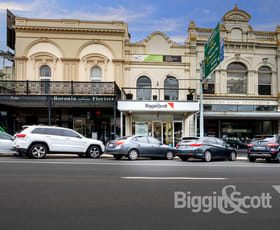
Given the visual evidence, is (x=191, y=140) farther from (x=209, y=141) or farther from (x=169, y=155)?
(x=169, y=155)

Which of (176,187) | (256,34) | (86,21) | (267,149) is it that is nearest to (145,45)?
(86,21)

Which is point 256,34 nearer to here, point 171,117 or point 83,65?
point 171,117

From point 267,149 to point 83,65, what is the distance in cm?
1467

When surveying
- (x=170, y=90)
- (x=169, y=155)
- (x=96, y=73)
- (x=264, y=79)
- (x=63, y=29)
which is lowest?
(x=169, y=155)

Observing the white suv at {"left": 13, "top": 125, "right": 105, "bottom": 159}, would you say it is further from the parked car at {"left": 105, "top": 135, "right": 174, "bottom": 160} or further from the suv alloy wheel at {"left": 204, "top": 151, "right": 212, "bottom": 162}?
the suv alloy wheel at {"left": 204, "top": 151, "right": 212, "bottom": 162}

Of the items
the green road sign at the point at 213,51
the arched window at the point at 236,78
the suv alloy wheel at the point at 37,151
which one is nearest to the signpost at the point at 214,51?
the green road sign at the point at 213,51

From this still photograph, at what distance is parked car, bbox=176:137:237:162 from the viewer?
45.4ft

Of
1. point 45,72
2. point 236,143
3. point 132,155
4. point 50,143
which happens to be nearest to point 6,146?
point 50,143

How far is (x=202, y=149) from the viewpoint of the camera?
13.9 metres

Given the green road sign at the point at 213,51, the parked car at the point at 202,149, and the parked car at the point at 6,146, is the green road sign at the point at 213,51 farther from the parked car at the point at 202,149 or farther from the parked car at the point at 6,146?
the parked car at the point at 6,146

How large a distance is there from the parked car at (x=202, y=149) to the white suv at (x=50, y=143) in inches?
177

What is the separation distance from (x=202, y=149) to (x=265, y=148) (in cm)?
330

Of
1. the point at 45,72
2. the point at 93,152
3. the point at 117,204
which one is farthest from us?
the point at 45,72

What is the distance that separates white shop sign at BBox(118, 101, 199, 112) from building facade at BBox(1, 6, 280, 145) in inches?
89.6
